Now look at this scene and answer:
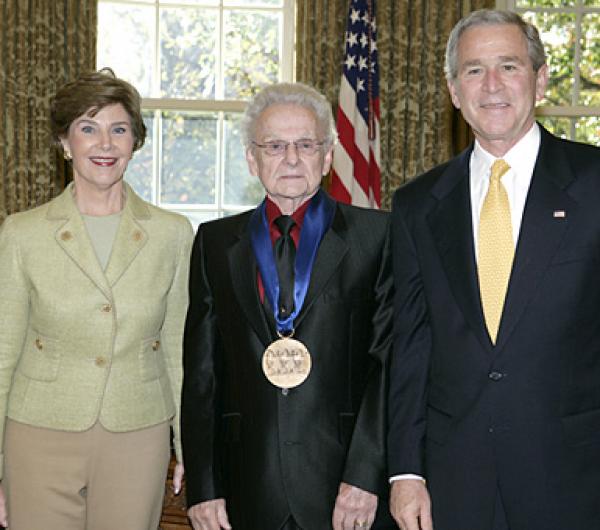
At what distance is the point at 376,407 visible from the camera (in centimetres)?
241

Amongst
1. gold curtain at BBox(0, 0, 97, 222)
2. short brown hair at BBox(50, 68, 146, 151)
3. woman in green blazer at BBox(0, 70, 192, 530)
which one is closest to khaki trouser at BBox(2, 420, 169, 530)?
woman in green blazer at BBox(0, 70, 192, 530)

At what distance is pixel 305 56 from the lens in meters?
6.25

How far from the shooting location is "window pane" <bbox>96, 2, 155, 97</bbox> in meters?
6.61

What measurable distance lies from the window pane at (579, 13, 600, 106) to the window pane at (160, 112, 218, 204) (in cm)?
259

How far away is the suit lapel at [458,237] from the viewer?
Result: 7.39 feet

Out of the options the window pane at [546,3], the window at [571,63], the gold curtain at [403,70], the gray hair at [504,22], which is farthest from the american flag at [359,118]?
the gray hair at [504,22]

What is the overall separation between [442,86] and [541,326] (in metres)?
4.39

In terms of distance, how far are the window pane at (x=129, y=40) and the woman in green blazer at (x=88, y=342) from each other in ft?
13.1

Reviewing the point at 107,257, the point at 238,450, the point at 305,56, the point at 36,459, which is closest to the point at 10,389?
the point at 36,459

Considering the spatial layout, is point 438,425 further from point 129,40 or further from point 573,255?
point 129,40

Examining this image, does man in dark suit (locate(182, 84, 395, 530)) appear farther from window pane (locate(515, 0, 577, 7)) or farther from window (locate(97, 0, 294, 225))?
window pane (locate(515, 0, 577, 7))

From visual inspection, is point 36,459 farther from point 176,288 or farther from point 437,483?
point 437,483

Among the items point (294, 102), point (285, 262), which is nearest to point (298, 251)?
point (285, 262)

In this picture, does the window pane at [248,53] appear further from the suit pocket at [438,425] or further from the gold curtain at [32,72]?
the suit pocket at [438,425]
